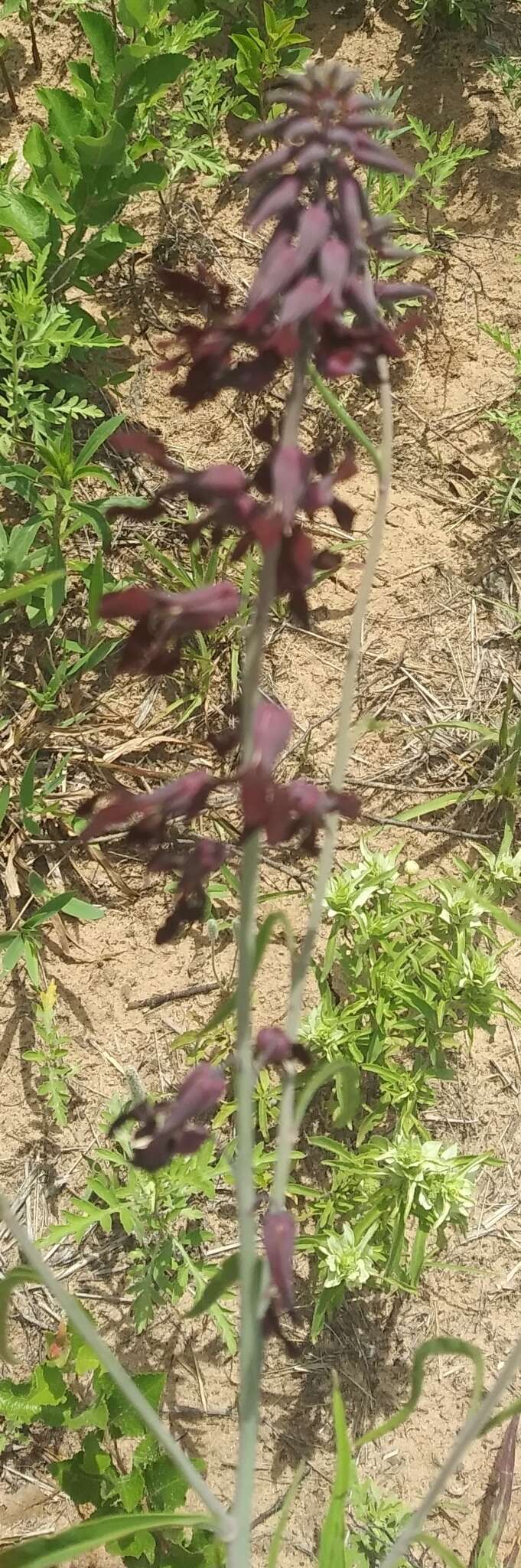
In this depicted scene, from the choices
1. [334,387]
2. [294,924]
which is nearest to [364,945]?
[294,924]

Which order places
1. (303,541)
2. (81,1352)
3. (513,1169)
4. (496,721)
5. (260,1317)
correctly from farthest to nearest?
(496,721) → (513,1169) → (81,1352) → (260,1317) → (303,541)

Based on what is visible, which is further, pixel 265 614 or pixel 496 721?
pixel 496 721

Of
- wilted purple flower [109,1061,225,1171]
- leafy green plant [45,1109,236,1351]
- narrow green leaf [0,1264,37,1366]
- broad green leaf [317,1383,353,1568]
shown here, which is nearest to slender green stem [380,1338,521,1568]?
broad green leaf [317,1383,353,1568]

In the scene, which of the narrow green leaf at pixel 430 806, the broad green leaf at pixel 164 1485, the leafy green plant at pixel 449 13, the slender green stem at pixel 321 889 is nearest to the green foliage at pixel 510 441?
the narrow green leaf at pixel 430 806

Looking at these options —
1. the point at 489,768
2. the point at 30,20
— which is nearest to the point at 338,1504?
the point at 489,768

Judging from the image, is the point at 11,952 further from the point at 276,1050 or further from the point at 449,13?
the point at 449,13

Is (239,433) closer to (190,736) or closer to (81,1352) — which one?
(190,736)

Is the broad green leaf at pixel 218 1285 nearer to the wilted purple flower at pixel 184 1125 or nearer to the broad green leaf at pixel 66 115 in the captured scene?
the wilted purple flower at pixel 184 1125
